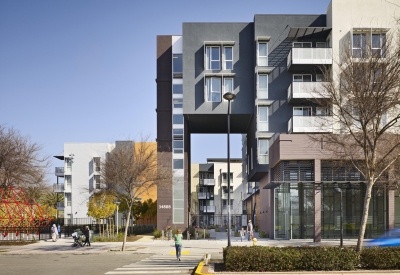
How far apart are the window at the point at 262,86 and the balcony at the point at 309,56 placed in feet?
9.89

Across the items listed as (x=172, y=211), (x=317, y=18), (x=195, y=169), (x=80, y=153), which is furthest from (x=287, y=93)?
(x=195, y=169)

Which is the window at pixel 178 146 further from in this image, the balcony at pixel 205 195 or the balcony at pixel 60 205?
the balcony at pixel 205 195

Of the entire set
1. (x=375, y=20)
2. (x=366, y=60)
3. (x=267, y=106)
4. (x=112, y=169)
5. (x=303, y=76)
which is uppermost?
(x=375, y=20)

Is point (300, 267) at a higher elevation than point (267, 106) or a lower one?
lower

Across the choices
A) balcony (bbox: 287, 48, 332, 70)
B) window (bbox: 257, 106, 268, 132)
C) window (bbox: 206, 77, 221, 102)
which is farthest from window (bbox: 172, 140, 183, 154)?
balcony (bbox: 287, 48, 332, 70)

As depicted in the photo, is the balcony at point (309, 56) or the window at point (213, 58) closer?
the balcony at point (309, 56)

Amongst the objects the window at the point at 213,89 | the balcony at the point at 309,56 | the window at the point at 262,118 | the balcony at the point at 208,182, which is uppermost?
the balcony at the point at 309,56

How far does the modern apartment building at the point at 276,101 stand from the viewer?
3619cm

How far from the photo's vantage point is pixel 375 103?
16.5m

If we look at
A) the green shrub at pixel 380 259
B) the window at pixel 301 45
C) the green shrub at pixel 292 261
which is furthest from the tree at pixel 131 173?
the green shrub at pixel 380 259

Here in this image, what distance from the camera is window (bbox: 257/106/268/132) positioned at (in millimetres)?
43094

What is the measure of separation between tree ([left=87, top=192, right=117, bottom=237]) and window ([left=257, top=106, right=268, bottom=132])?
14565 mm

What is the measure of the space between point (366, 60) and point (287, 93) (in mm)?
26085

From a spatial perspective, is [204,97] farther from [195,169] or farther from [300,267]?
[195,169]
